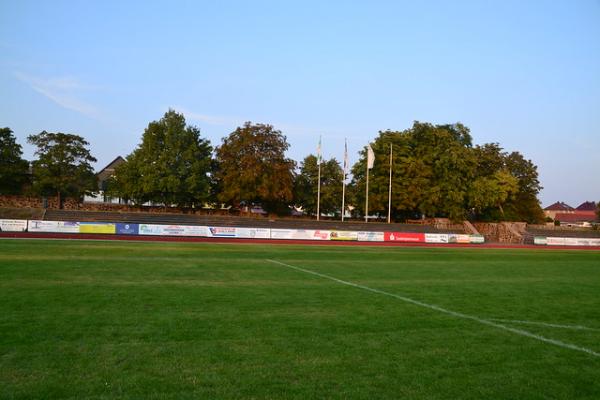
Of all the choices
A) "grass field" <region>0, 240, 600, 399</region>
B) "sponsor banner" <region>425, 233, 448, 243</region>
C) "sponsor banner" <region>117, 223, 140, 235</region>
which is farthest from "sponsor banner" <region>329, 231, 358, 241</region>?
"grass field" <region>0, 240, 600, 399</region>

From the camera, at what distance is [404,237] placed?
4544 centimetres

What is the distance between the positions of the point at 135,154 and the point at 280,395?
178ft

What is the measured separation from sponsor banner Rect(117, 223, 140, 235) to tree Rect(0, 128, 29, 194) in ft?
71.8

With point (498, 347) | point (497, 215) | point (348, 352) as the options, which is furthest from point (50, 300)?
point (497, 215)

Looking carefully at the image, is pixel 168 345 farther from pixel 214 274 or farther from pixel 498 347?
pixel 214 274

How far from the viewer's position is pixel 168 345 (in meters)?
6.73

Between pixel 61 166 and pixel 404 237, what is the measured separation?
37.2 meters

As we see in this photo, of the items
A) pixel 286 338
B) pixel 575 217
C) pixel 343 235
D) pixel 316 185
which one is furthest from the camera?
pixel 575 217

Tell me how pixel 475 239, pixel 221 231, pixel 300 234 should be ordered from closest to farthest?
pixel 221 231, pixel 300 234, pixel 475 239

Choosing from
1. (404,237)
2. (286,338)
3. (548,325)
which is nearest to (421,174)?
(404,237)

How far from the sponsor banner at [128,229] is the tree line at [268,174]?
51.2 ft

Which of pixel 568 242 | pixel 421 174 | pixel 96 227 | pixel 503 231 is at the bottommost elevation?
pixel 568 242

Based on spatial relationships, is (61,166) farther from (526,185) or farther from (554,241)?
(526,185)

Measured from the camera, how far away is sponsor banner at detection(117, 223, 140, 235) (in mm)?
36938
